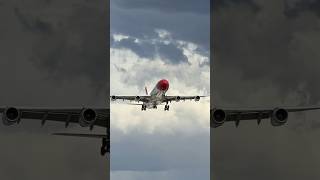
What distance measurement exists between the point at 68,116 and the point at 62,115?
44cm

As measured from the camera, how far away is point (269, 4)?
54.6 feet

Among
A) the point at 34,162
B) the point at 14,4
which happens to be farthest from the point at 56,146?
the point at 14,4

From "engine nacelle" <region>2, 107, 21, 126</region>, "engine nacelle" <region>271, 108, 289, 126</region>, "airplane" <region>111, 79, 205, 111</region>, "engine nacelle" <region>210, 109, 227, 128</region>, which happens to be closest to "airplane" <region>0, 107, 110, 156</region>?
"engine nacelle" <region>2, 107, 21, 126</region>

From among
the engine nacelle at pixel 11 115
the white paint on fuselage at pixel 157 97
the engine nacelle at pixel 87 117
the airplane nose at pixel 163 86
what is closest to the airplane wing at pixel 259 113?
the engine nacelle at pixel 87 117

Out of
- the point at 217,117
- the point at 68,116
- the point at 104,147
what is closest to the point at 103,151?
the point at 104,147

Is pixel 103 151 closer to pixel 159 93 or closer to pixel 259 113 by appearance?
pixel 259 113

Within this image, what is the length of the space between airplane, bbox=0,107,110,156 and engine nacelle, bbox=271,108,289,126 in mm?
4334

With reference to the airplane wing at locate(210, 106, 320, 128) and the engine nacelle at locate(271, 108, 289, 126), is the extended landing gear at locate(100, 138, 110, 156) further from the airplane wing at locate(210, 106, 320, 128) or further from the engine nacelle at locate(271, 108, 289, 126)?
the engine nacelle at locate(271, 108, 289, 126)

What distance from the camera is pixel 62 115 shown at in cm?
1641

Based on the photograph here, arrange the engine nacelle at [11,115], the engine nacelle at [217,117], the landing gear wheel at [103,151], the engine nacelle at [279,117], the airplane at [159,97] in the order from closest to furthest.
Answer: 1. the engine nacelle at [11,115]
2. the engine nacelle at [217,117]
3. the engine nacelle at [279,117]
4. the landing gear wheel at [103,151]
5. the airplane at [159,97]

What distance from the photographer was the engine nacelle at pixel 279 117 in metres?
14.9

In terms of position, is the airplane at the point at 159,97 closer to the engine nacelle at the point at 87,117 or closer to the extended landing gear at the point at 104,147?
the extended landing gear at the point at 104,147

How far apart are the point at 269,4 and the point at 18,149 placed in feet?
26.1

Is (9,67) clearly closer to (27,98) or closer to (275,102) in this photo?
(27,98)
